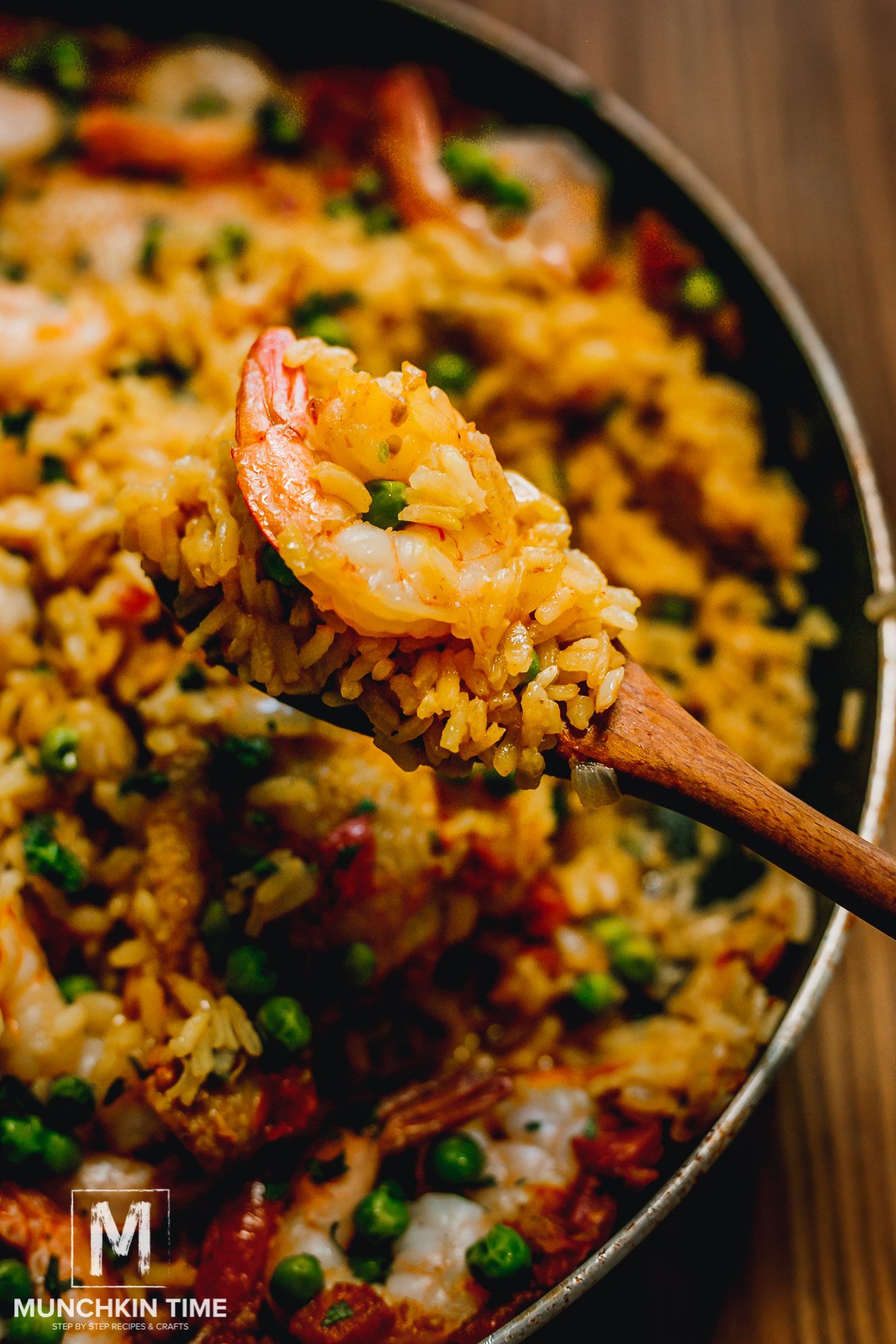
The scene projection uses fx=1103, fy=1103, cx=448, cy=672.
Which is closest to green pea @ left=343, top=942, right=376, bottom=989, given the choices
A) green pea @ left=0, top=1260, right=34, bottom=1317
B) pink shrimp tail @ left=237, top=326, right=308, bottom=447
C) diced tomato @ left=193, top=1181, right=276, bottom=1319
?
diced tomato @ left=193, top=1181, right=276, bottom=1319

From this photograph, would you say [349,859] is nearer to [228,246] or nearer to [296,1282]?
[296,1282]

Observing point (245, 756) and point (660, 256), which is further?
point (660, 256)

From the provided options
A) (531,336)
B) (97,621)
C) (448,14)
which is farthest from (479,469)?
(448,14)

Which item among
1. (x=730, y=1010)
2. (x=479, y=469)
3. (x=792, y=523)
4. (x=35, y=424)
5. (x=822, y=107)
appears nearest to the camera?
(x=479, y=469)

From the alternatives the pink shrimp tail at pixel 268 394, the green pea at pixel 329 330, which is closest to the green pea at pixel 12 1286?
the pink shrimp tail at pixel 268 394

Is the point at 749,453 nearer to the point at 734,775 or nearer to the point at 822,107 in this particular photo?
the point at 734,775

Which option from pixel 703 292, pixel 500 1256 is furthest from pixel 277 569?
pixel 703 292
